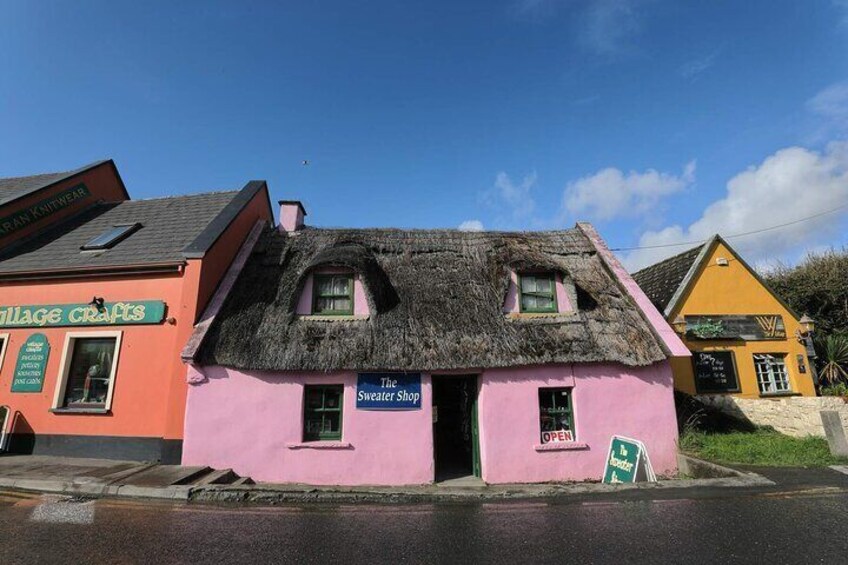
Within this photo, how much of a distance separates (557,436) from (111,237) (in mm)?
13049

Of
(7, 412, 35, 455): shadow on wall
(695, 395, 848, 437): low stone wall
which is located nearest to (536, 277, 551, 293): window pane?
(695, 395, 848, 437): low stone wall

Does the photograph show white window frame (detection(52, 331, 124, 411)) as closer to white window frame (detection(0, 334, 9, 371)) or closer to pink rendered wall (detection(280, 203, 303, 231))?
white window frame (detection(0, 334, 9, 371))

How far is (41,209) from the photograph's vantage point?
1327cm

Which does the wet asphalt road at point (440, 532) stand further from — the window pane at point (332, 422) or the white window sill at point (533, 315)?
the white window sill at point (533, 315)

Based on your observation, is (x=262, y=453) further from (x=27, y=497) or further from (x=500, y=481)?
(x=500, y=481)

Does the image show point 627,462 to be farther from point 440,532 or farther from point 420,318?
point 420,318

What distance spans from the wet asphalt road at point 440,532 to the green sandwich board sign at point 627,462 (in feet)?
5.17

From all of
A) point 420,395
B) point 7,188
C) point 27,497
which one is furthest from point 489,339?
point 7,188

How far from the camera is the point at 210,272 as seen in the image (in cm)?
1031

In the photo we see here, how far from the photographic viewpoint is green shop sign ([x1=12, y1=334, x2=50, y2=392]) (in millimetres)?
10109

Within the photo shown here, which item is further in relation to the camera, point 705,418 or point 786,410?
point 705,418

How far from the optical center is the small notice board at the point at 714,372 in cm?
1438

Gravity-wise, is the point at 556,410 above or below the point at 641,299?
below

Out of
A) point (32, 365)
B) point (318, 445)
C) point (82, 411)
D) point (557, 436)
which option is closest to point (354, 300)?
point (318, 445)
